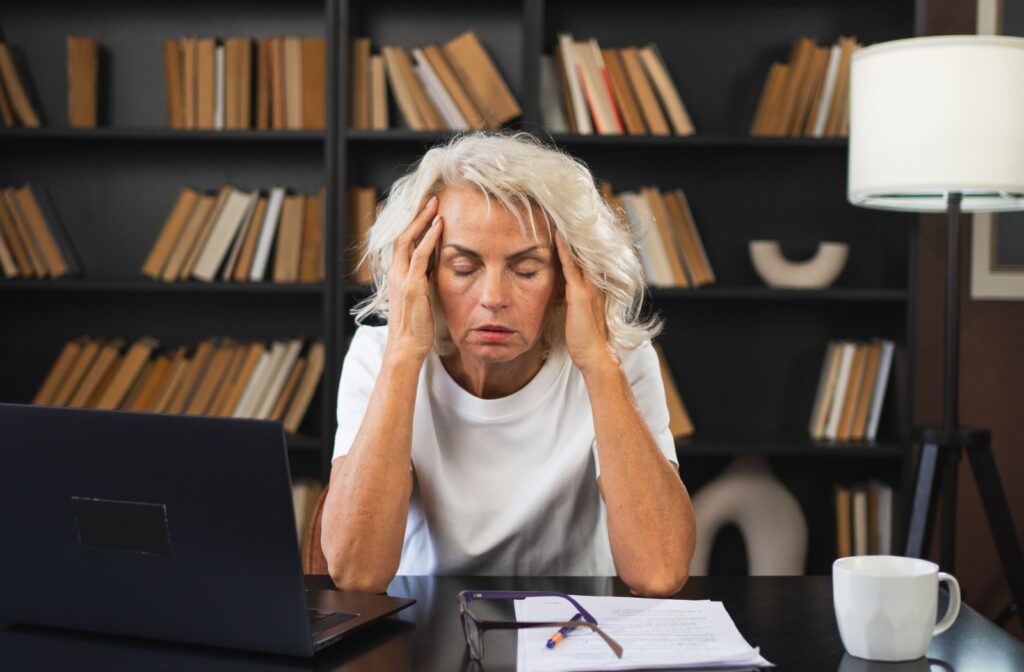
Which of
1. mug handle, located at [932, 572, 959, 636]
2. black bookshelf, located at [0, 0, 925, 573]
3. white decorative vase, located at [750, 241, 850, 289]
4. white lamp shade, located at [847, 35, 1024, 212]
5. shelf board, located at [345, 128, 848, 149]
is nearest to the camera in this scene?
mug handle, located at [932, 572, 959, 636]

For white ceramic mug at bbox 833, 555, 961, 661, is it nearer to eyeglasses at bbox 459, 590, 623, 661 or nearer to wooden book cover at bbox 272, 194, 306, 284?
eyeglasses at bbox 459, 590, 623, 661

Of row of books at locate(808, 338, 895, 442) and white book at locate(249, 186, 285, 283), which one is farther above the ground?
white book at locate(249, 186, 285, 283)

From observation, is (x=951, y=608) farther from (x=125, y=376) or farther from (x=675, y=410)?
(x=125, y=376)

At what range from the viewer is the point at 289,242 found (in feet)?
10.2

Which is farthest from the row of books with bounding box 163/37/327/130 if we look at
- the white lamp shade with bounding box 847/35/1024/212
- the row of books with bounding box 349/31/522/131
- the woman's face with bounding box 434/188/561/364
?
the woman's face with bounding box 434/188/561/364

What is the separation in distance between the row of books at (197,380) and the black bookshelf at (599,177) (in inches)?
6.6

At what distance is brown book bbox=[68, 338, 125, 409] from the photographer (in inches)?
122

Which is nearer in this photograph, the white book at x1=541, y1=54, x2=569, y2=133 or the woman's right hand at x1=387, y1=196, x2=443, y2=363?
the woman's right hand at x1=387, y1=196, x2=443, y2=363

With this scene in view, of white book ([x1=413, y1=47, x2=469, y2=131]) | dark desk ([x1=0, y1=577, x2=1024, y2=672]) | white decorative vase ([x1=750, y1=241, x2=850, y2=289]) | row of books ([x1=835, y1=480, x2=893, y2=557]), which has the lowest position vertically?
row of books ([x1=835, y1=480, x2=893, y2=557])

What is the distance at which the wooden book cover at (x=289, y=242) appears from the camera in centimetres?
309

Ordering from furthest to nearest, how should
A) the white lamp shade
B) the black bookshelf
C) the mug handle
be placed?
1. the black bookshelf
2. the white lamp shade
3. the mug handle

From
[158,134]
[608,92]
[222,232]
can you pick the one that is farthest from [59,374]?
[608,92]

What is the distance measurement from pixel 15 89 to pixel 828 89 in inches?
90.2

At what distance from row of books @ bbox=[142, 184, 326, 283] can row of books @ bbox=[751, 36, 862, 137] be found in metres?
1.28
